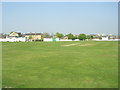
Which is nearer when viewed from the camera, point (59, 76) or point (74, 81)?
point (74, 81)

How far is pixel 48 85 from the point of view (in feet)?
19.4

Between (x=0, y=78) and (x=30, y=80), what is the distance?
1.46 m

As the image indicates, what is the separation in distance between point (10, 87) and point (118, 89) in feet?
13.0

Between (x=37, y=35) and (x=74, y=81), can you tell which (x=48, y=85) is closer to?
(x=74, y=81)

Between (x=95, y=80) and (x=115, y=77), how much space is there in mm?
1108

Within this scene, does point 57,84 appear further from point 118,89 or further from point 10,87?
point 118,89

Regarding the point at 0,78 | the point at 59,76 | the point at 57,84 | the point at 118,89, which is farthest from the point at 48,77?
the point at 118,89

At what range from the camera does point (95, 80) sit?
6531 mm

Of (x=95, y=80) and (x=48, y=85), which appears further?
(x=95, y=80)

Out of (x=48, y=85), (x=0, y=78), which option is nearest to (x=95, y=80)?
(x=48, y=85)

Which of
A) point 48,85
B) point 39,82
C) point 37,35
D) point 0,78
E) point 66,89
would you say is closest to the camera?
point 66,89

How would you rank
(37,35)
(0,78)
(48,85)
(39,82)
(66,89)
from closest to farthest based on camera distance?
(66,89) < (48,85) < (39,82) < (0,78) < (37,35)

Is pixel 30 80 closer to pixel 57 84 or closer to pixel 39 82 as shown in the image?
pixel 39 82

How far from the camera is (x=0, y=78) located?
6.91 metres
